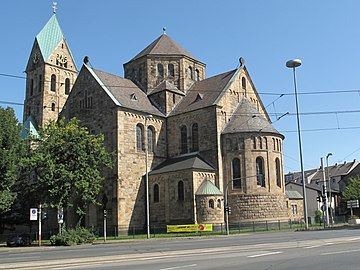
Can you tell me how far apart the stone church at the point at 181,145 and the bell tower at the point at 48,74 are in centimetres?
1960

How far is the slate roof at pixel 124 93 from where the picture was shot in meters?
49.4

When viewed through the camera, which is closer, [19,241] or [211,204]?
[19,241]

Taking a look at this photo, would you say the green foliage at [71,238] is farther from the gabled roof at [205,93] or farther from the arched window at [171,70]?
the arched window at [171,70]

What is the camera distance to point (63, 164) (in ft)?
128

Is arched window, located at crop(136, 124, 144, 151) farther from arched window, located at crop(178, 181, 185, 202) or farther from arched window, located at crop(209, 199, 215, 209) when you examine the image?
arched window, located at crop(209, 199, 215, 209)

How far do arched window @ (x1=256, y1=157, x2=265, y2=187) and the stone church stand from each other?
0.36ft

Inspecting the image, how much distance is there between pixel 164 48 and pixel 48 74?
24.7m

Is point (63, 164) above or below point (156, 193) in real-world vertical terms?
above

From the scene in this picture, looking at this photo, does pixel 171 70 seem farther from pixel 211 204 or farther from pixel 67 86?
pixel 67 86

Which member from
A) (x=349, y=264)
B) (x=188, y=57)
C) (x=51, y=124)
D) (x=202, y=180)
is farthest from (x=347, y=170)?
(x=349, y=264)

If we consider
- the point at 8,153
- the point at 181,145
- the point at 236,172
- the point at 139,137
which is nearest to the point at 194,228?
the point at 236,172

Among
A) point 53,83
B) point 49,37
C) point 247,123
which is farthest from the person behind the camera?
point 49,37

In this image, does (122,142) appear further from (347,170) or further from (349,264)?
(347,170)

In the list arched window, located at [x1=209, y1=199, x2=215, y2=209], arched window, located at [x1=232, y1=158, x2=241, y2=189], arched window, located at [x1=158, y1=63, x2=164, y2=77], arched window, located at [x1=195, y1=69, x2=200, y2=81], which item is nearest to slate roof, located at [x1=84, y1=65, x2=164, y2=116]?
arched window, located at [x1=158, y1=63, x2=164, y2=77]
